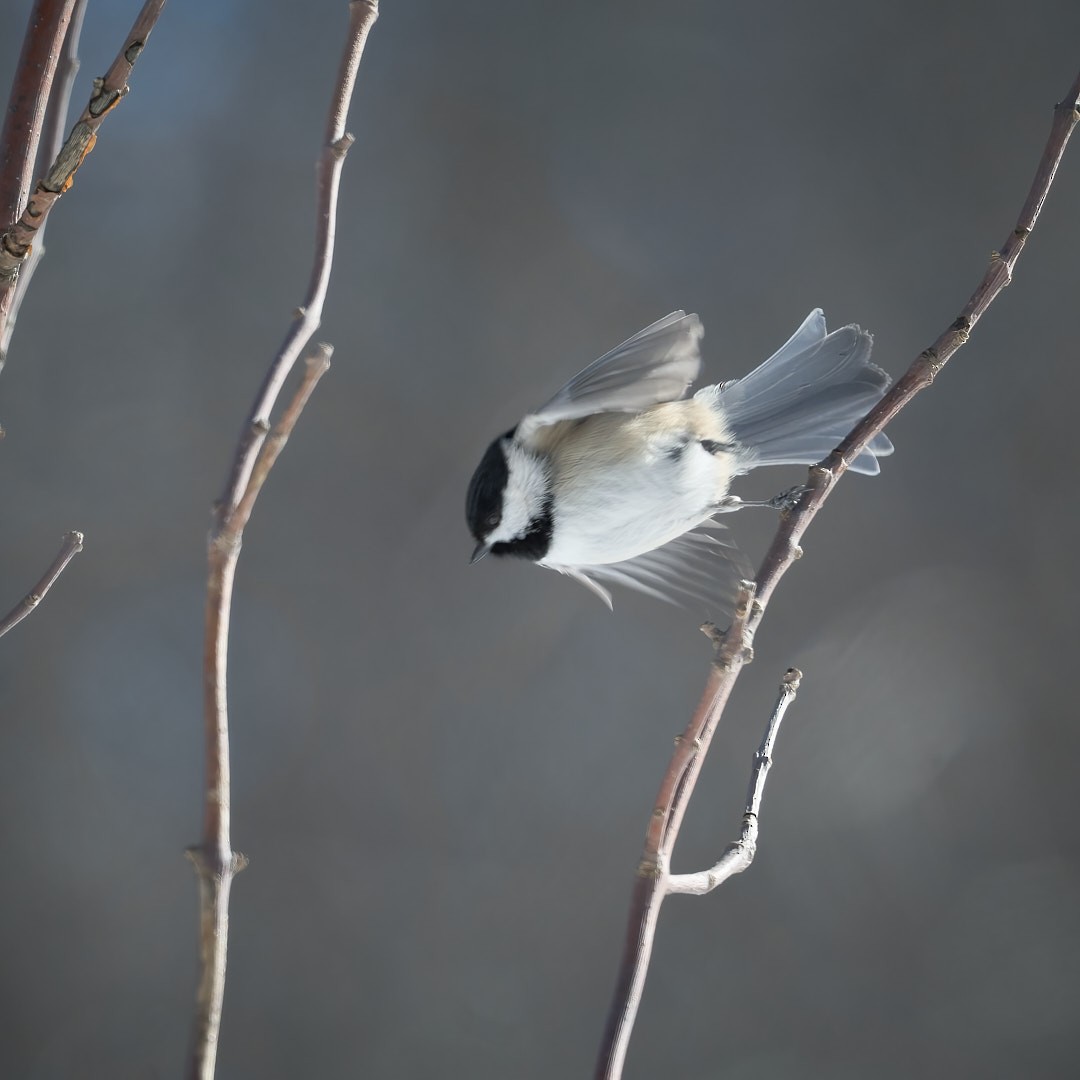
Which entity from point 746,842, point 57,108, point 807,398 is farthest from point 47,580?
point 807,398

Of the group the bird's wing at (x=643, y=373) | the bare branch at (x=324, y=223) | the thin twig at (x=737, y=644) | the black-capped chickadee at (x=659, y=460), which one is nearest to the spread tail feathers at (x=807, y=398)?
the black-capped chickadee at (x=659, y=460)

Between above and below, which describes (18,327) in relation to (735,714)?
above

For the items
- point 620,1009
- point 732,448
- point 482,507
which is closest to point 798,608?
point 732,448

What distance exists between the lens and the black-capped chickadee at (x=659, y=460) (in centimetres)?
73

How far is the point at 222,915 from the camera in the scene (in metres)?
0.27

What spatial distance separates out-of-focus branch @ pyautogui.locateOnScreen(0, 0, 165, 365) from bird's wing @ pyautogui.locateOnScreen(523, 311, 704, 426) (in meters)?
0.35

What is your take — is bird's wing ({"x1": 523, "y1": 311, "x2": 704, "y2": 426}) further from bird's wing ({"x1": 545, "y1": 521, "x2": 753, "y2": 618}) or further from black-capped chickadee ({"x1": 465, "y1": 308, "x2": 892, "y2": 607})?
bird's wing ({"x1": 545, "y1": 521, "x2": 753, "y2": 618})

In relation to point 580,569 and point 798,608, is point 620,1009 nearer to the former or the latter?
point 580,569

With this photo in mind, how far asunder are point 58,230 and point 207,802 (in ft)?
3.71

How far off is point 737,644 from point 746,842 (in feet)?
0.31

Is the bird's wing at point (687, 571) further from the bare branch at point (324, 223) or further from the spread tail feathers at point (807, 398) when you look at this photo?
the bare branch at point (324, 223)

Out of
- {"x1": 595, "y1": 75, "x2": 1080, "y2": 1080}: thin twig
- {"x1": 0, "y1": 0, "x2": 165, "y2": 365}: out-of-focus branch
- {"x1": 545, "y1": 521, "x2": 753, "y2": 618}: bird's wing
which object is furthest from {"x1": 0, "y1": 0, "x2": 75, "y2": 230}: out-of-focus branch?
{"x1": 545, "y1": 521, "x2": 753, "y2": 618}: bird's wing

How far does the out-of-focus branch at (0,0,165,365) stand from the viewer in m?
0.30

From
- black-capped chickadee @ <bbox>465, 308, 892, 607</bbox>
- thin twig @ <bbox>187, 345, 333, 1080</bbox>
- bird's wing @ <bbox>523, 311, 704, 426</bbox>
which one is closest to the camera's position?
thin twig @ <bbox>187, 345, 333, 1080</bbox>
